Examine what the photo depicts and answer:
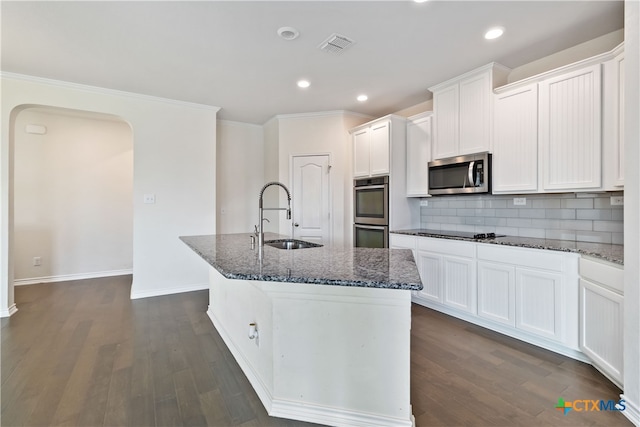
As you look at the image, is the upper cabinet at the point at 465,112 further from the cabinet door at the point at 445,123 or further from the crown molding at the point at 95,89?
the crown molding at the point at 95,89

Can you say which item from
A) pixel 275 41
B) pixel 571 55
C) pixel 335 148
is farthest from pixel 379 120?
pixel 571 55

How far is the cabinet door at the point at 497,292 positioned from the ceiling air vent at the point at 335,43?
2.34 m

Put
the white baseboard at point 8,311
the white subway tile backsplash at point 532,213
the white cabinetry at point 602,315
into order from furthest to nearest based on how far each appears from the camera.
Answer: the white baseboard at point 8,311 < the white subway tile backsplash at point 532,213 < the white cabinetry at point 602,315

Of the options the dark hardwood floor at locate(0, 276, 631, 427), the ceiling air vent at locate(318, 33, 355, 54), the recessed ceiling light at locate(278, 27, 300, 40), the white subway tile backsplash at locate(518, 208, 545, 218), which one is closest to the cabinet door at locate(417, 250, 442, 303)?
the dark hardwood floor at locate(0, 276, 631, 427)

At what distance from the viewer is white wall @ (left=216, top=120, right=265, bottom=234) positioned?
200 inches

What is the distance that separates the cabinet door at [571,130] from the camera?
2.33 metres

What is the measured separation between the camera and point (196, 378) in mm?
2076

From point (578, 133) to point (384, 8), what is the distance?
1.83 m

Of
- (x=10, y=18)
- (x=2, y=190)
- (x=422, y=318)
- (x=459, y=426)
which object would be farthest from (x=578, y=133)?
(x=2, y=190)

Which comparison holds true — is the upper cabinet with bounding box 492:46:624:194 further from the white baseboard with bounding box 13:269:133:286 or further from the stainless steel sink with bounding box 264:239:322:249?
the white baseboard with bounding box 13:269:133:286

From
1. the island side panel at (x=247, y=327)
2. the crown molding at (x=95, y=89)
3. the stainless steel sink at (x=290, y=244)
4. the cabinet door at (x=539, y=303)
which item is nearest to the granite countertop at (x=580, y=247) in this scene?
the cabinet door at (x=539, y=303)

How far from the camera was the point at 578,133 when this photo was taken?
7.93 ft

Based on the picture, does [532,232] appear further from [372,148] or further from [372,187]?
[372,148]

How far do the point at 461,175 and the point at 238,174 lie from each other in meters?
3.52
